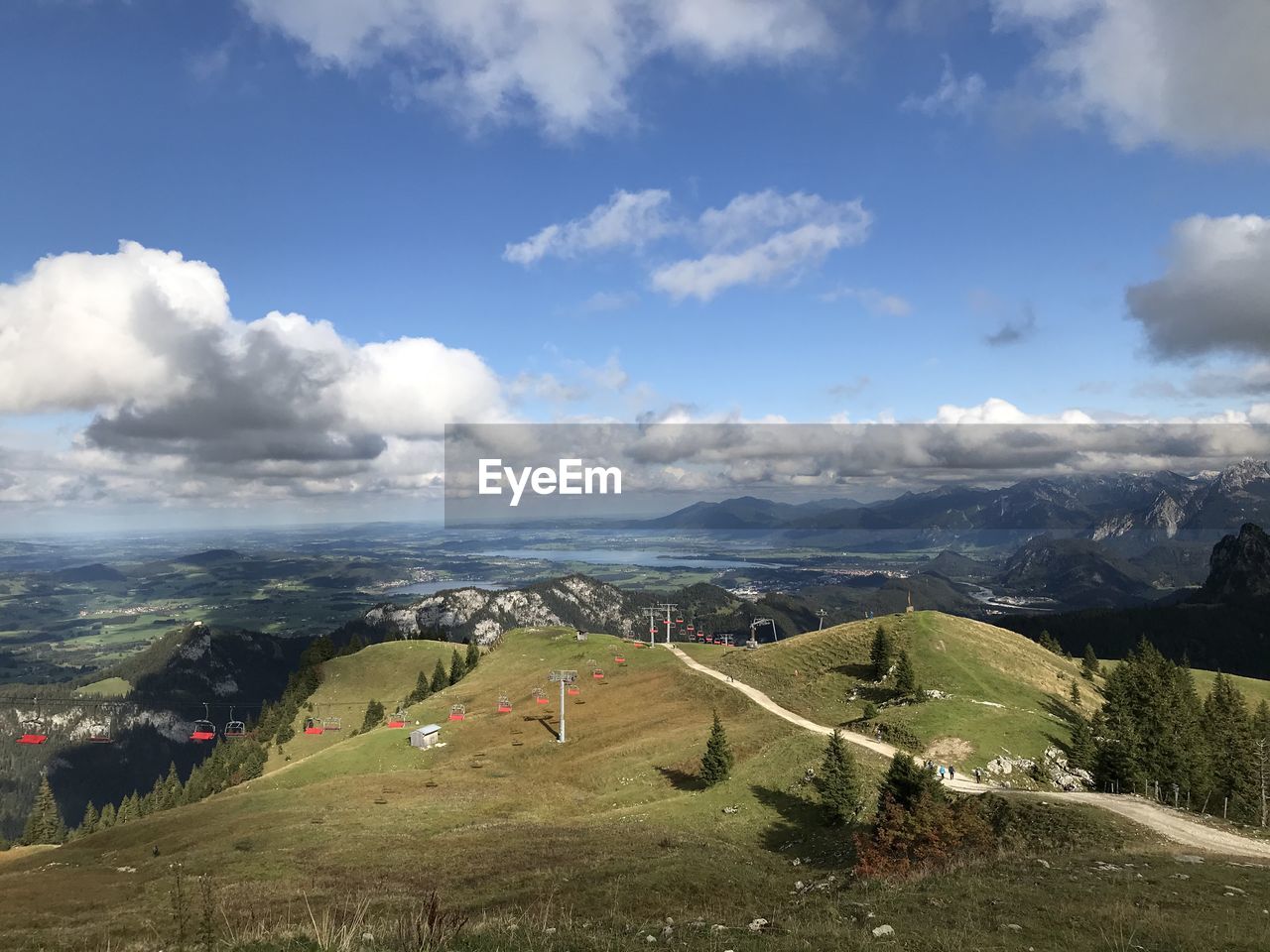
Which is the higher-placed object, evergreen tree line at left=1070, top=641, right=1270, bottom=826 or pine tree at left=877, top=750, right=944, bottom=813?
pine tree at left=877, top=750, right=944, bottom=813

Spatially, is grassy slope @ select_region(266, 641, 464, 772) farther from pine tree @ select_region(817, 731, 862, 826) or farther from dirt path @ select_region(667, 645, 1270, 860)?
dirt path @ select_region(667, 645, 1270, 860)

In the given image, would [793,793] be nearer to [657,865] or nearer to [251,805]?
[657,865]

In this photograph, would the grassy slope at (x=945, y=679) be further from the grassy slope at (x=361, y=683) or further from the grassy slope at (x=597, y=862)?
the grassy slope at (x=361, y=683)

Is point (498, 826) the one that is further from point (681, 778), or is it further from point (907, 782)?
point (907, 782)

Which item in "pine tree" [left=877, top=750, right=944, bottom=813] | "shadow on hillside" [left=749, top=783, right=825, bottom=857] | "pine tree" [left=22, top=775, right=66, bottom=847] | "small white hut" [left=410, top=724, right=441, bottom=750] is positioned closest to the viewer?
"pine tree" [left=877, top=750, right=944, bottom=813]

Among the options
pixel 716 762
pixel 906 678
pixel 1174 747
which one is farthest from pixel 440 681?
pixel 1174 747

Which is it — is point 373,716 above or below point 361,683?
above

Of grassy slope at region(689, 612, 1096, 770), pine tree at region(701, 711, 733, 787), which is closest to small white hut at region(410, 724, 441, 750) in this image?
grassy slope at region(689, 612, 1096, 770)
